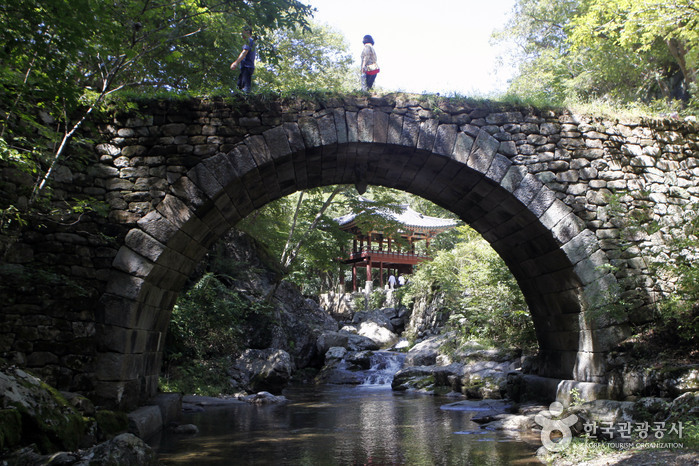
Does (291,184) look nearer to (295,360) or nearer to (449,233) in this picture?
(295,360)

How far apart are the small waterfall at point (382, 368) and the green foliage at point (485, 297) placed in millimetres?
2237

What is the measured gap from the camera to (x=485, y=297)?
11.9 metres

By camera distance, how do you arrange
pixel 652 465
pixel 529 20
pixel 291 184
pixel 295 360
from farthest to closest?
Result: 1. pixel 529 20
2. pixel 295 360
3. pixel 291 184
4. pixel 652 465

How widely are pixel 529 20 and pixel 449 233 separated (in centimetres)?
1009

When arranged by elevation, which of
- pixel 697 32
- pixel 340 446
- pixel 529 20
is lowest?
pixel 340 446

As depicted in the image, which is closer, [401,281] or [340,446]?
[340,446]

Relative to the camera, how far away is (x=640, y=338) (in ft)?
19.2

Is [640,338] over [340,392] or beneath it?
over

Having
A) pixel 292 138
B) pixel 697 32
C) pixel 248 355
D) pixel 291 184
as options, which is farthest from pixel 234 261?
pixel 697 32

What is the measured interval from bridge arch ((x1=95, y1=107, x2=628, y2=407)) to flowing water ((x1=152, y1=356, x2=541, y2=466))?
3.83 feet

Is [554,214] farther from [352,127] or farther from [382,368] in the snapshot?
[382,368]

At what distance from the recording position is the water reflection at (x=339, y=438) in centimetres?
469

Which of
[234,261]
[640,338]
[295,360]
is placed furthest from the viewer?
[295,360]

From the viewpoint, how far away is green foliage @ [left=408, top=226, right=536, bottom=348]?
406 inches
